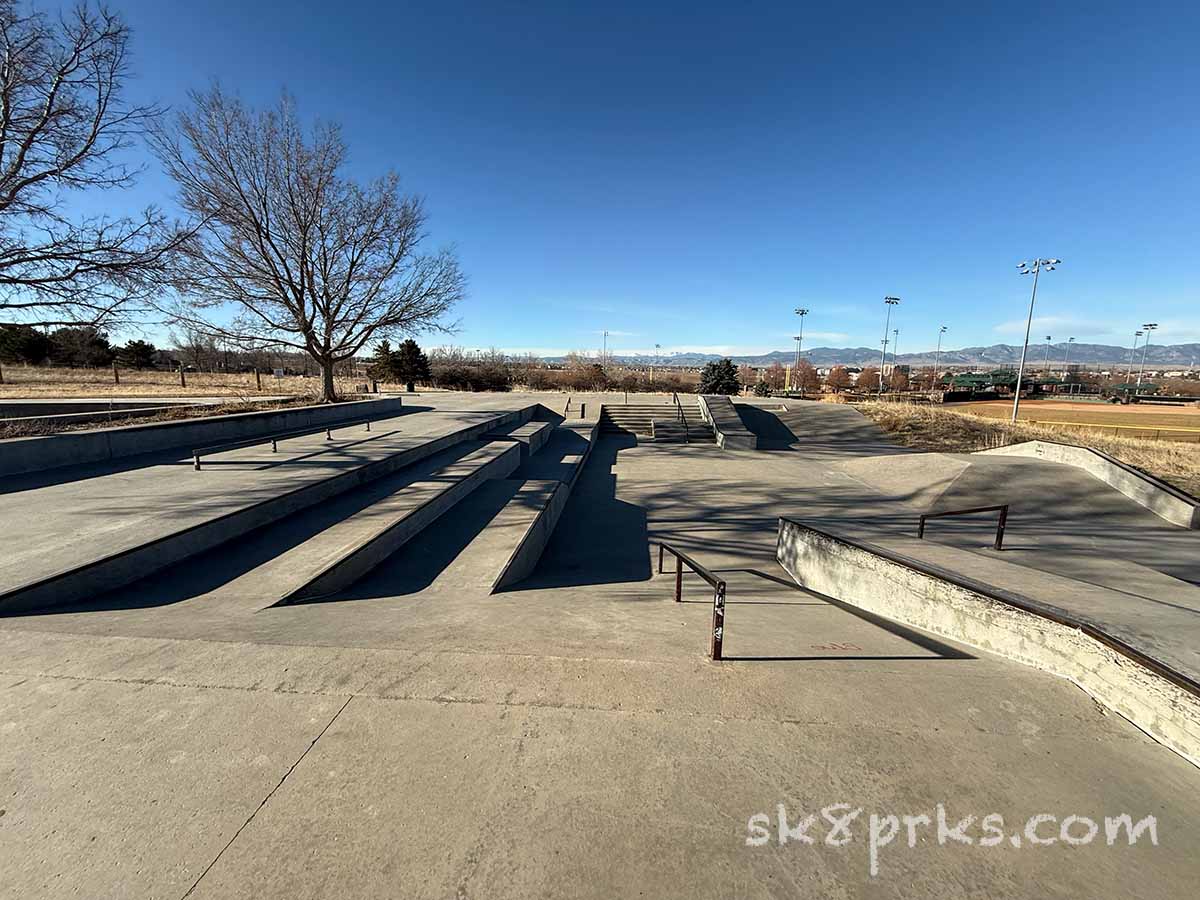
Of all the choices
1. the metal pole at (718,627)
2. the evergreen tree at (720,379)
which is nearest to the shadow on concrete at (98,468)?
the metal pole at (718,627)

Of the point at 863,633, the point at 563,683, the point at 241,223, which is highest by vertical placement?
the point at 241,223

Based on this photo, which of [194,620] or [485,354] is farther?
[485,354]

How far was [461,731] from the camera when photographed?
2521mm

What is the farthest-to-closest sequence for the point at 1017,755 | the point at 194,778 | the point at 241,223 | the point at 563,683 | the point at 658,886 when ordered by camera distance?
the point at 241,223 < the point at 563,683 < the point at 1017,755 < the point at 194,778 < the point at 658,886

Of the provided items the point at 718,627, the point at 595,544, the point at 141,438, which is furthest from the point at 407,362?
the point at 718,627

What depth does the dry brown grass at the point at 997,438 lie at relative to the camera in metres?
18.9

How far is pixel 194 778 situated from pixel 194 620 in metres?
2.43

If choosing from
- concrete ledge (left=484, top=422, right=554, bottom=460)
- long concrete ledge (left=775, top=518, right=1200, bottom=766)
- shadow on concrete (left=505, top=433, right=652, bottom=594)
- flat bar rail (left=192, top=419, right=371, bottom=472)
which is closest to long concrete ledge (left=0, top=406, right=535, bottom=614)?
flat bar rail (left=192, top=419, right=371, bottom=472)

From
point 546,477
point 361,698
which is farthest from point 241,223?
point 361,698

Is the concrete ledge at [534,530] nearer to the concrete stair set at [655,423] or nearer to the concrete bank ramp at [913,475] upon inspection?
the concrete bank ramp at [913,475]

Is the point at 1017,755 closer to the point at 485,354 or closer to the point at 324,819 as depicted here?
the point at 324,819

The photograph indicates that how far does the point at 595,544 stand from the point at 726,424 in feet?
50.0

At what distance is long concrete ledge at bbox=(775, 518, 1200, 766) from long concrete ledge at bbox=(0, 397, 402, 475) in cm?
1374

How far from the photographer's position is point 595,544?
8.91 m
